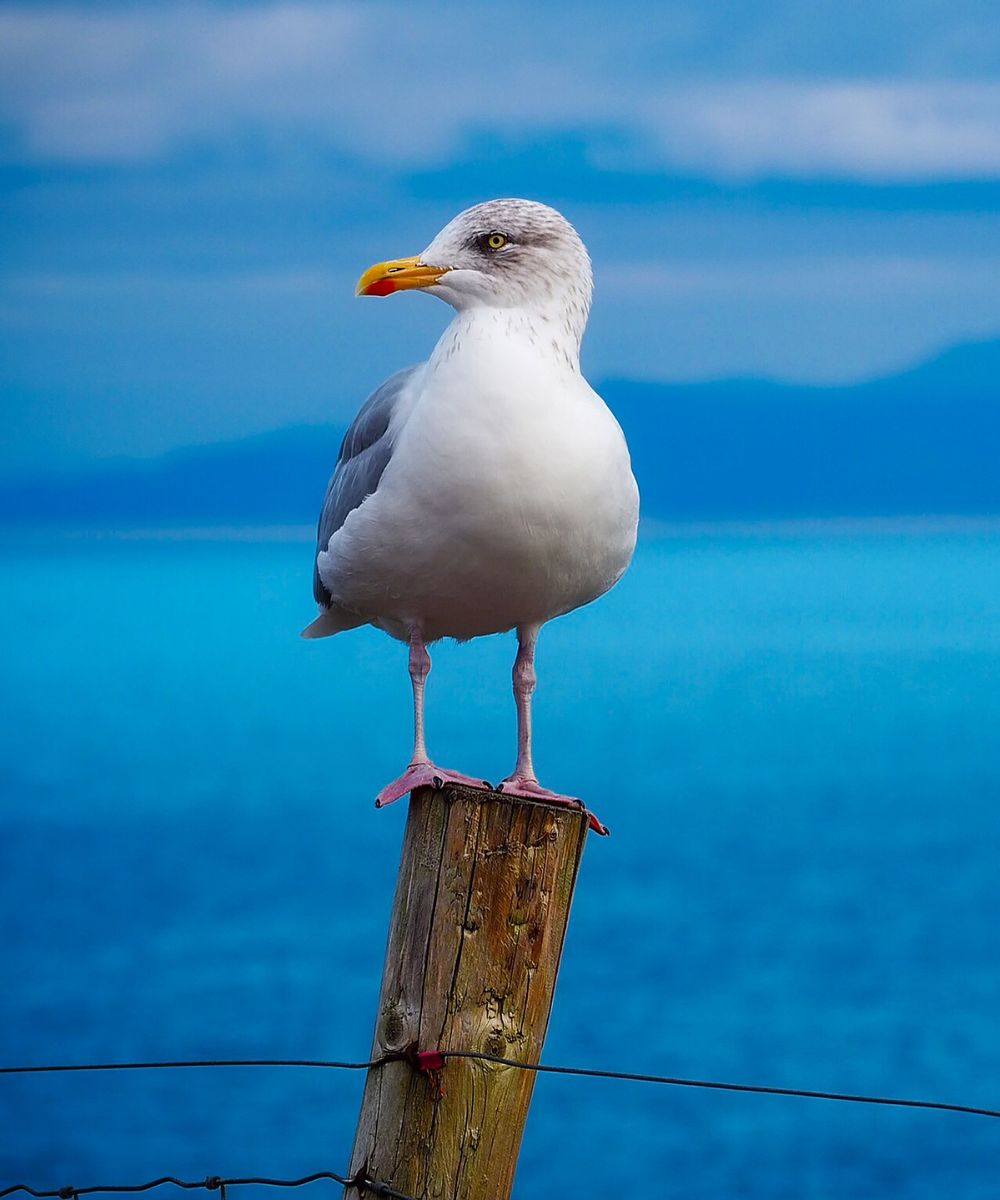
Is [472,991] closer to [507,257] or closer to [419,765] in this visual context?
[419,765]

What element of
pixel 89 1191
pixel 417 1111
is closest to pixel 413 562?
pixel 417 1111

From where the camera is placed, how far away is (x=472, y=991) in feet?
5.70

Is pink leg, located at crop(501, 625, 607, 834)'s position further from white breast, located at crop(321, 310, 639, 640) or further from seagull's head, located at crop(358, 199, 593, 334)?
seagull's head, located at crop(358, 199, 593, 334)

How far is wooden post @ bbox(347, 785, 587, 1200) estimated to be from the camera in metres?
1.74

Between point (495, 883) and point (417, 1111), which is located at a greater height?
point (495, 883)

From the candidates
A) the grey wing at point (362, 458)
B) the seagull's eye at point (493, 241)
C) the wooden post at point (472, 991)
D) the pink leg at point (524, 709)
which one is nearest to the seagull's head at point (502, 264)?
the seagull's eye at point (493, 241)

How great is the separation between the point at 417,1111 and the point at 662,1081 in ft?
1.03

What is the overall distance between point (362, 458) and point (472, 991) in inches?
35.4

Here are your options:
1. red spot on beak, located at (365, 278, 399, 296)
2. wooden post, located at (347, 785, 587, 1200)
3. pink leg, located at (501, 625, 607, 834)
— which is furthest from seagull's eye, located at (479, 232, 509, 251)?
wooden post, located at (347, 785, 587, 1200)

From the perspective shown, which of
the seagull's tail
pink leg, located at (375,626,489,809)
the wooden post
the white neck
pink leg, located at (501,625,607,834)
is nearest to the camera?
the wooden post

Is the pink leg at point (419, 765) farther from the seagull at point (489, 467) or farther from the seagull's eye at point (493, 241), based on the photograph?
the seagull's eye at point (493, 241)

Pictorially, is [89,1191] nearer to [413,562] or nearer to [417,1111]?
[417,1111]

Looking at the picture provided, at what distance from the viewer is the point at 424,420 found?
213 centimetres

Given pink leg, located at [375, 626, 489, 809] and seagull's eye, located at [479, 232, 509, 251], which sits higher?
seagull's eye, located at [479, 232, 509, 251]
